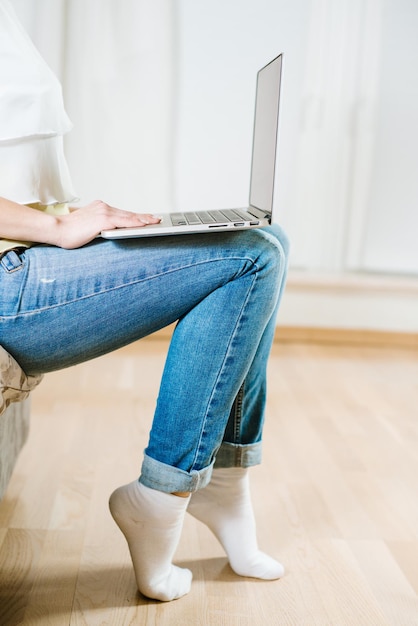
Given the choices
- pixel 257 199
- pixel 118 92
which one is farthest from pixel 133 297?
pixel 118 92

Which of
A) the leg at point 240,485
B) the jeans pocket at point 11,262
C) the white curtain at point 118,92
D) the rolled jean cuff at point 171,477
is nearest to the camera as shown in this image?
the jeans pocket at point 11,262

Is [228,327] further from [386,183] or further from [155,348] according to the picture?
[386,183]

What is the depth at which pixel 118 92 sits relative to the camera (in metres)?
2.94

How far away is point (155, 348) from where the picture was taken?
2.97 meters

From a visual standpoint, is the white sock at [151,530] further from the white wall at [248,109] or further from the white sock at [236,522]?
the white wall at [248,109]

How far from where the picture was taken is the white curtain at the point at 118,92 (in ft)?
9.49

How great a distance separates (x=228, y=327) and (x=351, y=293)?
2249 millimetres

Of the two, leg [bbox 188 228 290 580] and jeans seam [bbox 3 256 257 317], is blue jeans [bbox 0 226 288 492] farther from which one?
leg [bbox 188 228 290 580]

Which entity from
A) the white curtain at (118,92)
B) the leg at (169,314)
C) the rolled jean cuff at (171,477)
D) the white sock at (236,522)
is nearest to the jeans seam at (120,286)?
the leg at (169,314)

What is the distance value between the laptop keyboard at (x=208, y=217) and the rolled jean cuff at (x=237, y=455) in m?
0.35

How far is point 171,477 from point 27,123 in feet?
1.69

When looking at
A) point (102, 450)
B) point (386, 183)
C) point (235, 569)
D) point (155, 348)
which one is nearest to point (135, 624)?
point (235, 569)

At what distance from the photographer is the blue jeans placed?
3.07ft

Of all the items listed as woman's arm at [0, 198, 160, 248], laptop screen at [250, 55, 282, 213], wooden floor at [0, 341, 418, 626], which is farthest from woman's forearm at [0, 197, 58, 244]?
wooden floor at [0, 341, 418, 626]
